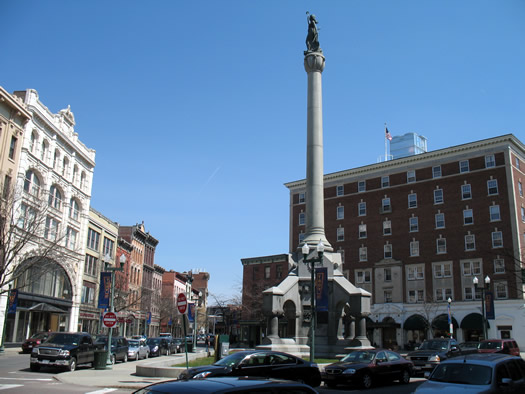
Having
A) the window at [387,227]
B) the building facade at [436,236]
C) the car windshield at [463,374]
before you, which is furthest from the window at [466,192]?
the car windshield at [463,374]

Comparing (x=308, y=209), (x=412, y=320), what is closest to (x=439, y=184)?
(x=412, y=320)

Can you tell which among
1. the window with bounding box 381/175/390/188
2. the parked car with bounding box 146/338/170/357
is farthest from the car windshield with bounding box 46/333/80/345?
the window with bounding box 381/175/390/188

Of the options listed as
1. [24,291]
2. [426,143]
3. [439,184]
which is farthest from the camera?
[426,143]

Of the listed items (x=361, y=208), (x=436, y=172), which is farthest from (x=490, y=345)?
(x=361, y=208)

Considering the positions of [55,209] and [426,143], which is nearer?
[55,209]

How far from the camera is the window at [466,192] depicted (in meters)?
60.9

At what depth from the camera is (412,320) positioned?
61031mm

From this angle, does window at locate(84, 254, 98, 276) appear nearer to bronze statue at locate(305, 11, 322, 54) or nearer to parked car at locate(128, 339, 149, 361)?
parked car at locate(128, 339, 149, 361)

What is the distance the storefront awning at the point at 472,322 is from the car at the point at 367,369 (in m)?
40.1

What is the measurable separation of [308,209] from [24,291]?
2925 cm

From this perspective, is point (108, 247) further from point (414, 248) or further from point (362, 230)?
point (414, 248)

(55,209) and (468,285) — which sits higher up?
(55,209)

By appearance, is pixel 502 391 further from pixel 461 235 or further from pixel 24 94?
pixel 461 235

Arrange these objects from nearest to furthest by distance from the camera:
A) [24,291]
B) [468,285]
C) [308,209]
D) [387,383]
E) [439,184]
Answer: [387,383] → [308,209] → [24,291] → [468,285] → [439,184]
